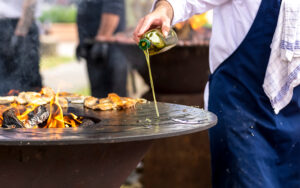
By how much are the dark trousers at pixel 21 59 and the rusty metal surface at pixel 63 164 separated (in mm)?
2991

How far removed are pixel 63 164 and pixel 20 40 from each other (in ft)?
12.1

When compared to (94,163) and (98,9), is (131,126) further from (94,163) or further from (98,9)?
(98,9)

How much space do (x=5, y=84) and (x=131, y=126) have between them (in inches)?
114

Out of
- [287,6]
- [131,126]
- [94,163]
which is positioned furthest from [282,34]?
[94,163]

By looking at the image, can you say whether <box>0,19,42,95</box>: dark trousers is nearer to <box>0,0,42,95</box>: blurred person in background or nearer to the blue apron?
<box>0,0,42,95</box>: blurred person in background

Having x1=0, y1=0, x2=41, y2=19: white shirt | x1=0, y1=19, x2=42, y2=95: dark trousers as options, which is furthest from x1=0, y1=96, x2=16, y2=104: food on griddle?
x1=0, y1=0, x2=41, y2=19: white shirt

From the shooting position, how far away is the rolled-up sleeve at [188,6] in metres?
2.54

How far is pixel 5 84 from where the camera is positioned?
15.1 feet

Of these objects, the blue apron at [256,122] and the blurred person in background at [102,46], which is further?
the blurred person in background at [102,46]

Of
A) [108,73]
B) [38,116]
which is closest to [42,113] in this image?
[38,116]

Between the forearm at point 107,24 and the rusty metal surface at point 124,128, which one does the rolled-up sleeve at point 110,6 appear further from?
the rusty metal surface at point 124,128

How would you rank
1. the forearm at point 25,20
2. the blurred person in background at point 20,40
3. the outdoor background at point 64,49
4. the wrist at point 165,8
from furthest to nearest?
the outdoor background at point 64,49
the forearm at point 25,20
the blurred person in background at point 20,40
the wrist at point 165,8

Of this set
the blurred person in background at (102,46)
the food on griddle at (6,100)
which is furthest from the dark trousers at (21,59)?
the food on griddle at (6,100)

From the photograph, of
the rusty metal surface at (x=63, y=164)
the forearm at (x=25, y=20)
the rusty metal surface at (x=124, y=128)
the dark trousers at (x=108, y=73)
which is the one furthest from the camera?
the dark trousers at (x=108, y=73)
